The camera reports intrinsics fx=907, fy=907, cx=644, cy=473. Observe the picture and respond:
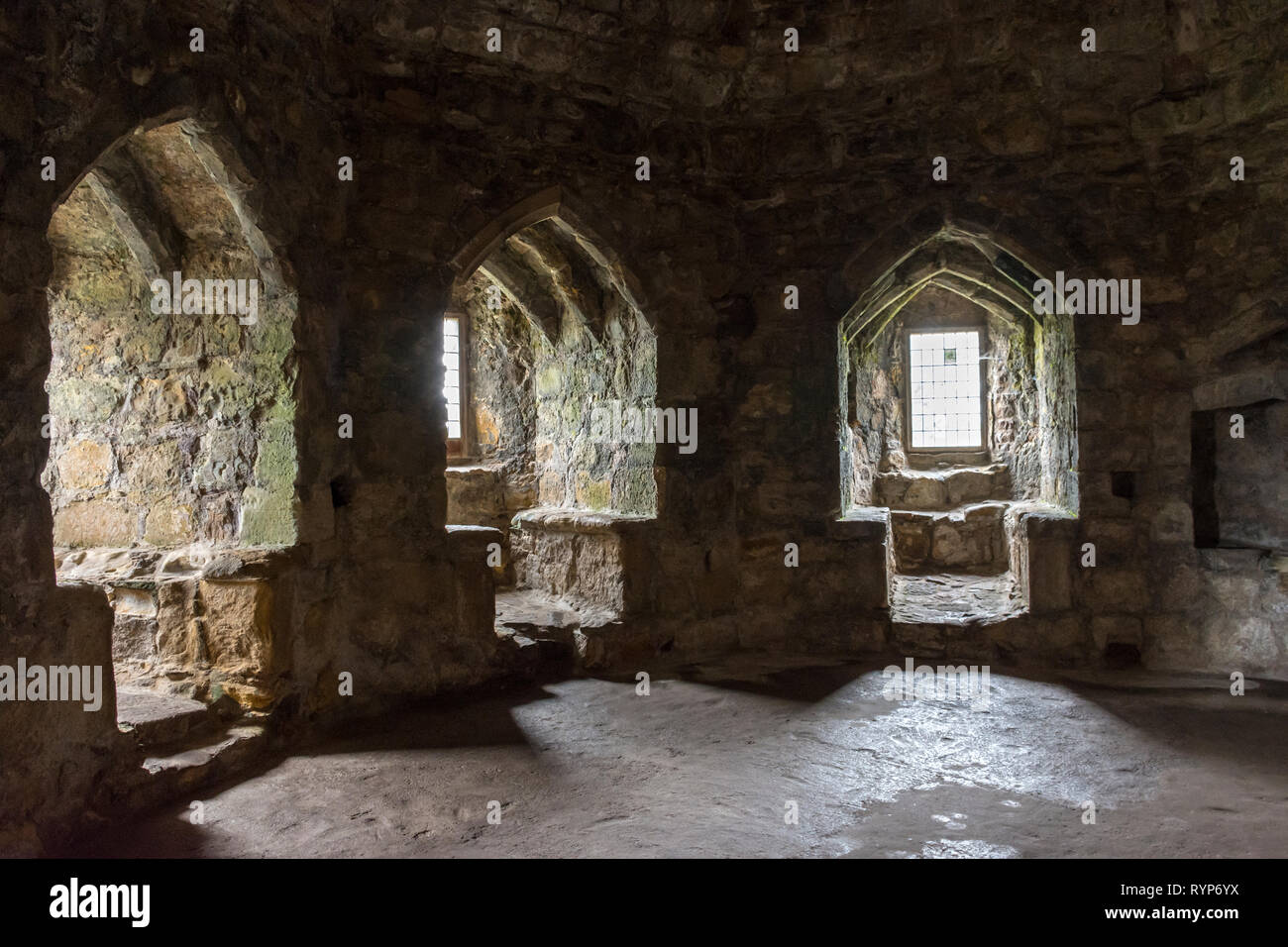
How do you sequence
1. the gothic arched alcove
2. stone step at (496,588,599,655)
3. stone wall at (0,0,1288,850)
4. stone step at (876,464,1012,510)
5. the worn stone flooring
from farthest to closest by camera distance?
stone step at (876,464,1012,510)
the gothic arched alcove
stone step at (496,588,599,655)
stone wall at (0,0,1288,850)
the worn stone flooring

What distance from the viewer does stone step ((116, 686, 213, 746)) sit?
9.80 feet

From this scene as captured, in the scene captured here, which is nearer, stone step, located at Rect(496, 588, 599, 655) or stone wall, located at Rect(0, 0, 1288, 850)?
stone wall, located at Rect(0, 0, 1288, 850)

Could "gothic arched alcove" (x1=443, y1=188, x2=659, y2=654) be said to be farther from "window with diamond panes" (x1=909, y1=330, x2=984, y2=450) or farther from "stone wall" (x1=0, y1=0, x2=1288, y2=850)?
"window with diamond panes" (x1=909, y1=330, x2=984, y2=450)

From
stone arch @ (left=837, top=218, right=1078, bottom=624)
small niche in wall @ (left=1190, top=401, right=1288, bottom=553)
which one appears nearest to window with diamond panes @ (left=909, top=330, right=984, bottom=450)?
stone arch @ (left=837, top=218, right=1078, bottom=624)

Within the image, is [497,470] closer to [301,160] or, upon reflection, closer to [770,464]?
[770,464]

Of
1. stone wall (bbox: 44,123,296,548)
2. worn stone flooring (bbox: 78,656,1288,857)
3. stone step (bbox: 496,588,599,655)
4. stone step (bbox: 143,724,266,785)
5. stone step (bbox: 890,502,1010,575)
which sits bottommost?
worn stone flooring (bbox: 78,656,1288,857)

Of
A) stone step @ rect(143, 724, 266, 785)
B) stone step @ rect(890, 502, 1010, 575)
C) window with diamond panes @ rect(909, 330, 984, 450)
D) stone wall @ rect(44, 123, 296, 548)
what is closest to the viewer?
stone step @ rect(143, 724, 266, 785)

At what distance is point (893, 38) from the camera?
15.3 ft

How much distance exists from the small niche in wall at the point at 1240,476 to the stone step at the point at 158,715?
4565mm

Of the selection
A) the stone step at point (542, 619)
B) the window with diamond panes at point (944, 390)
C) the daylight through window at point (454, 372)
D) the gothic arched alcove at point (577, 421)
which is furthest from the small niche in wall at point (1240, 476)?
the daylight through window at point (454, 372)

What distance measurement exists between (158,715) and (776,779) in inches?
82.7

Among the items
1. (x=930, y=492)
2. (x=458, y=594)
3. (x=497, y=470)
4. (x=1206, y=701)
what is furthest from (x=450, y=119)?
(x=930, y=492)

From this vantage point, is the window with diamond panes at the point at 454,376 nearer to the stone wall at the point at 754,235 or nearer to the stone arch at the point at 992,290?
the stone wall at the point at 754,235

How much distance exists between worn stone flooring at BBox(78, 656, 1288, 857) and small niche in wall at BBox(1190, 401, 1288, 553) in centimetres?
75
